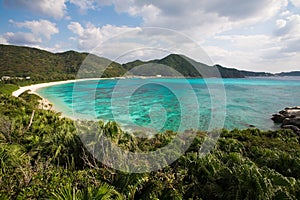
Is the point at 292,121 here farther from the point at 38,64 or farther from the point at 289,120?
the point at 38,64

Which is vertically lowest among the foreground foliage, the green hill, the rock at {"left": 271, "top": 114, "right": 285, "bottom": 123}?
the rock at {"left": 271, "top": 114, "right": 285, "bottom": 123}

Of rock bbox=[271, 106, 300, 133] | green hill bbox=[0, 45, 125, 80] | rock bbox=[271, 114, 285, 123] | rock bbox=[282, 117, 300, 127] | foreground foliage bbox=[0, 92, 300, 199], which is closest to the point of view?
foreground foliage bbox=[0, 92, 300, 199]

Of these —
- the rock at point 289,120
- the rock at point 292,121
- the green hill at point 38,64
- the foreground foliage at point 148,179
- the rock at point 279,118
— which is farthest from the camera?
the green hill at point 38,64

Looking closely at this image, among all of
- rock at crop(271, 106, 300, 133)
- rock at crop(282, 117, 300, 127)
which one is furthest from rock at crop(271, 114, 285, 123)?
rock at crop(282, 117, 300, 127)

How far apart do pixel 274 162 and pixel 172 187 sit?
14.9ft

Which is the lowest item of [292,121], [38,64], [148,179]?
[292,121]

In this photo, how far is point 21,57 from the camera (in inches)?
4405

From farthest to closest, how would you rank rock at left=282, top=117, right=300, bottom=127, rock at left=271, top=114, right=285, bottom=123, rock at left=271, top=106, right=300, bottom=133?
rock at left=271, top=114, right=285, bottom=123 < rock at left=282, top=117, right=300, bottom=127 < rock at left=271, top=106, right=300, bottom=133

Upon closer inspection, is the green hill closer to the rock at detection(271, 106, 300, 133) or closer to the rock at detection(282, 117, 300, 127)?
the rock at detection(271, 106, 300, 133)

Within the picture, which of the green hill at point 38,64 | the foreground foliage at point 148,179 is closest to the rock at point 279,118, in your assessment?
the foreground foliage at point 148,179

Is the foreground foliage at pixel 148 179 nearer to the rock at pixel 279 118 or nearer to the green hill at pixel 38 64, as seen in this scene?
the rock at pixel 279 118

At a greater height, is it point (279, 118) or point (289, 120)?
point (289, 120)

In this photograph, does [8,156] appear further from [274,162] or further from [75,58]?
[75,58]

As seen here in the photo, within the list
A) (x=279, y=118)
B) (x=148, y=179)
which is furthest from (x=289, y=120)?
(x=148, y=179)
